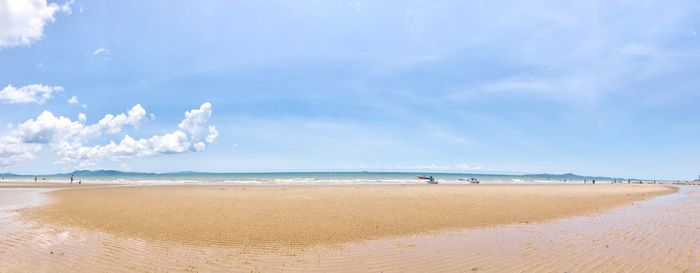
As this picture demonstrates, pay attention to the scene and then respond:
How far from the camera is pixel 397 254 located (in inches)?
460

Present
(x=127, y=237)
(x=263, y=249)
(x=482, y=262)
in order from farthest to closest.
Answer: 1. (x=127, y=237)
2. (x=263, y=249)
3. (x=482, y=262)

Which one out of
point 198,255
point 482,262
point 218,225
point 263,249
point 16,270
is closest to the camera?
point 16,270

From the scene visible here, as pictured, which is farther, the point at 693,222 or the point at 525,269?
the point at 693,222

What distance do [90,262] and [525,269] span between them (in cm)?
1185

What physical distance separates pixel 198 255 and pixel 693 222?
23076 mm

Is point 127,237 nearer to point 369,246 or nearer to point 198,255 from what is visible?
point 198,255

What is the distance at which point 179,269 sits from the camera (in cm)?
1002

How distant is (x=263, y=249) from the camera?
40.8 ft

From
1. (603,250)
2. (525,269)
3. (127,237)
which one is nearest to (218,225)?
(127,237)

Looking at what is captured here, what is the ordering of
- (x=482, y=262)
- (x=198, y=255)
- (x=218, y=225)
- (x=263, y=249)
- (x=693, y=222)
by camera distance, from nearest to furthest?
1. (x=482, y=262)
2. (x=198, y=255)
3. (x=263, y=249)
4. (x=218, y=225)
5. (x=693, y=222)

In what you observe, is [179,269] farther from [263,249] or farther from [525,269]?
[525,269]

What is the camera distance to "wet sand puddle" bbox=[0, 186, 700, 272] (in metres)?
10.1

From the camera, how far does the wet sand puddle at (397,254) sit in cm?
1014

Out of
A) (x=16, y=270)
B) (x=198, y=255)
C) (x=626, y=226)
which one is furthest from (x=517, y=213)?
(x=16, y=270)
